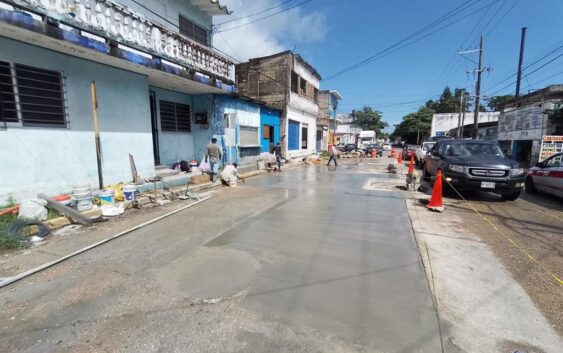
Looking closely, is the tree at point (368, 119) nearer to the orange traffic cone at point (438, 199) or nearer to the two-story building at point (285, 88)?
the two-story building at point (285, 88)

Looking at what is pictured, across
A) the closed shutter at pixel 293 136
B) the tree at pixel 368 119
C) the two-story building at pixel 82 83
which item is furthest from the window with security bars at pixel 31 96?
the tree at pixel 368 119

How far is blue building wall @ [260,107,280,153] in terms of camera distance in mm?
16447

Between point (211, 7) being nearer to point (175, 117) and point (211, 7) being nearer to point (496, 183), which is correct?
point (175, 117)

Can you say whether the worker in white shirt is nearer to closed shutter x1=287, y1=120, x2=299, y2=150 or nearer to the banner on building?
closed shutter x1=287, y1=120, x2=299, y2=150

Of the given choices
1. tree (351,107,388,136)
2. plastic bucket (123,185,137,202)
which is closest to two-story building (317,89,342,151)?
plastic bucket (123,185,137,202)

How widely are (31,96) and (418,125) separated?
206 ft

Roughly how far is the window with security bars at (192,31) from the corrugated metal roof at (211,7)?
0.81 m

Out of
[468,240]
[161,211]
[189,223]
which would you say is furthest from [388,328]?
[161,211]

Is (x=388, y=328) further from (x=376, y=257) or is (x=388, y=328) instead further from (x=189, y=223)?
(x=189, y=223)

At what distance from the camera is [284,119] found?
19.1 m

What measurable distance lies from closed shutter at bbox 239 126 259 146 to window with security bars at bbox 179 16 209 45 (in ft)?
14.7

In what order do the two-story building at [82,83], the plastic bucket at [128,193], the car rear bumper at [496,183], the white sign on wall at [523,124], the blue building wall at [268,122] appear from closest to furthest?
the two-story building at [82,83] < the plastic bucket at [128,193] < the car rear bumper at [496,183] < the blue building wall at [268,122] < the white sign on wall at [523,124]

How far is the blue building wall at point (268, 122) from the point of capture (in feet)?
54.0

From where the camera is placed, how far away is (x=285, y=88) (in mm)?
19047
